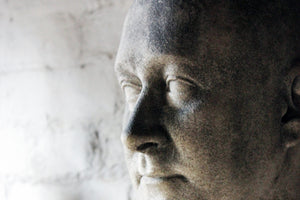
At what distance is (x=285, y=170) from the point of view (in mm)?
859

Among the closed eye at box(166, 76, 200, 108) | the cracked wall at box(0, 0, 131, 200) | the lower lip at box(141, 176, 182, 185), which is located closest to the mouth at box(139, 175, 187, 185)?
the lower lip at box(141, 176, 182, 185)

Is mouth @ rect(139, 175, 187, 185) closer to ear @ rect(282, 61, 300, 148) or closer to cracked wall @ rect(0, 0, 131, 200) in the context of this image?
ear @ rect(282, 61, 300, 148)

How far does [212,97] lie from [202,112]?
0.10 feet

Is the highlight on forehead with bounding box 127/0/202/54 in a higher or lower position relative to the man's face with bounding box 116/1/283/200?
higher

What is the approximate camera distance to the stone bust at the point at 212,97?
781 mm

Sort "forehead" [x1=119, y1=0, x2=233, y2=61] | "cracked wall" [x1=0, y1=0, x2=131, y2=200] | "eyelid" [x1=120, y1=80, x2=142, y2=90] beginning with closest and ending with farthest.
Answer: "forehead" [x1=119, y1=0, x2=233, y2=61] < "eyelid" [x1=120, y1=80, x2=142, y2=90] < "cracked wall" [x1=0, y1=0, x2=131, y2=200]

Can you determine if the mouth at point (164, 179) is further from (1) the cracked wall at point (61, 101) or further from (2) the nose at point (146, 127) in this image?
(1) the cracked wall at point (61, 101)

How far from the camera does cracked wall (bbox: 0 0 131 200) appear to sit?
1332mm

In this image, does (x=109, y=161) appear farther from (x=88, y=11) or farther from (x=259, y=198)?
(x=259, y=198)

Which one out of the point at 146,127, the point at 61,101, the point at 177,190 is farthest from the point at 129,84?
the point at 61,101

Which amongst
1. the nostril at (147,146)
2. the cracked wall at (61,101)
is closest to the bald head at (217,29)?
the nostril at (147,146)

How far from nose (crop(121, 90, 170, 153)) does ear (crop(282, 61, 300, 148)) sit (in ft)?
0.73

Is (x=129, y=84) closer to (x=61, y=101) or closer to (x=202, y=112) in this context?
(x=202, y=112)

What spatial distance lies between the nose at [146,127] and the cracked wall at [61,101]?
0.51 meters
